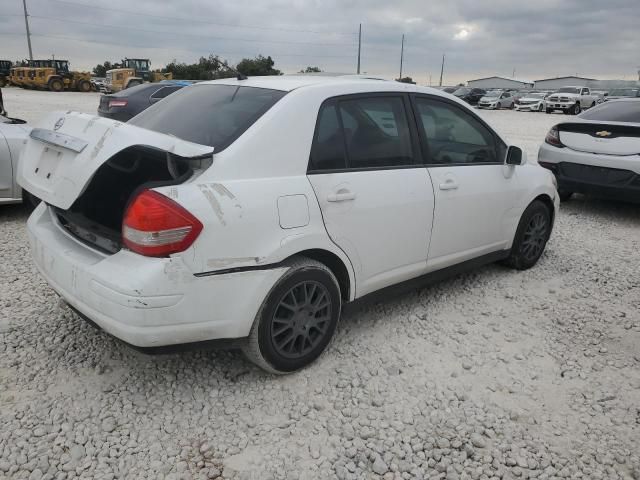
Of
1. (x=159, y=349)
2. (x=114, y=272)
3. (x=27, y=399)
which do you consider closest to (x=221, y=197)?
(x=114, y=272)

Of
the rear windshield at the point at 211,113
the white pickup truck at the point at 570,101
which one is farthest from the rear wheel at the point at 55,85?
the rear windshield at the point at 211,113

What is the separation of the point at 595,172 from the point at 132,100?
8930mm

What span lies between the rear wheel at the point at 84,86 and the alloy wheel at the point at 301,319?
41253 mm

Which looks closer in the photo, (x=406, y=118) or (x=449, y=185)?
(x=406, y=118)

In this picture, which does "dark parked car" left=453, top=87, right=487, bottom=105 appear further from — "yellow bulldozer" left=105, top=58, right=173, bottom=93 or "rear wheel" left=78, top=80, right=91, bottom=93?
"rear wheel" left=78, top=80, right=91, bottom=93

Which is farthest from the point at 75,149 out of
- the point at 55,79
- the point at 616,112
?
the point at 55,79

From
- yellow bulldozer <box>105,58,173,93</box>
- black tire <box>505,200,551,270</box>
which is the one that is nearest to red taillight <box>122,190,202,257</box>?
black tire <box>505,200,551,270</box>

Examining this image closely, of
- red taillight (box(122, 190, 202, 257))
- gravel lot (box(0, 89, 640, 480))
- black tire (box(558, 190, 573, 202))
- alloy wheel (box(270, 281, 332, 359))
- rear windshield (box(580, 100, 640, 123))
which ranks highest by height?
rear windshield (box(580, 100, 640, 123))

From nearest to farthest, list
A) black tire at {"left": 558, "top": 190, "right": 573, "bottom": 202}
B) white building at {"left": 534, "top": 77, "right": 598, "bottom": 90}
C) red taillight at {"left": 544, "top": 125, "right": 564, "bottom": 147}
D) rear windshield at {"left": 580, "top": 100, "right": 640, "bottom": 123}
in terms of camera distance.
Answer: rear windshield at {"left": 580, "top": 100, "right": 640, "bottom": 123} → red taillight at {"left": 544, "top": 125, "right": 564, "bottom": 147} → black tire at {"left": 558, "top": 190, "right": 573, "bottom": 202} → white building at {"left": 534, "top": 77, "right": 598, "bottom": 90}

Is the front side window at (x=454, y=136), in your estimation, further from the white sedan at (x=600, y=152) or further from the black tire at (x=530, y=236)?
the white sedan at (x=600, y=152)

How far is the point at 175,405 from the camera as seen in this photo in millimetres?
2678

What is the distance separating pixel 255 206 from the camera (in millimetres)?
2496

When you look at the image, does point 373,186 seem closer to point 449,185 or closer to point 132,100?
point 449,185

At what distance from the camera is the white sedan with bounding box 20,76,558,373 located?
236 centimetres
